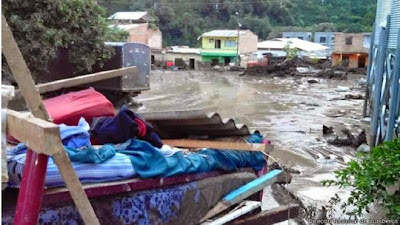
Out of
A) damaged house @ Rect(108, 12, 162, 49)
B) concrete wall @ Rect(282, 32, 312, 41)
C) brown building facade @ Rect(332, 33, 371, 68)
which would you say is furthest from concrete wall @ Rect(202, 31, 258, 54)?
brown building facade @ Rect(332, 33, 371, 68)

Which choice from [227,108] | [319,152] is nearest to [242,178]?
[319,152]

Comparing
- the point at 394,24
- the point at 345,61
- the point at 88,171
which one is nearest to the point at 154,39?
the point at 345,61

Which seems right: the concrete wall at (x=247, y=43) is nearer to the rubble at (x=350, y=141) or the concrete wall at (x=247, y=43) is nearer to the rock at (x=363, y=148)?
the rubble at (x=350, y=141)

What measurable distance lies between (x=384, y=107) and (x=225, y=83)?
1058 inches

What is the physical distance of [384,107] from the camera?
849 cm

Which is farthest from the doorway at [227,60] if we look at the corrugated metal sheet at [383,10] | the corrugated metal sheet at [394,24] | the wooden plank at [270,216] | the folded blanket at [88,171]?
the folded blanket at [88,171]

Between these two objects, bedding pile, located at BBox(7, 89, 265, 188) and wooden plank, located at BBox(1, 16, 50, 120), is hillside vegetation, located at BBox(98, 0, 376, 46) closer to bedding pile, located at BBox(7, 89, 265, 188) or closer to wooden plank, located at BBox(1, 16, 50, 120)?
bedding pile, located at BBox(7, 89, 265, 188)

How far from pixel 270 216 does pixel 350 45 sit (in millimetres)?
41944

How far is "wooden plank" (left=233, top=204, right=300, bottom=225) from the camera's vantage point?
427 centimetres

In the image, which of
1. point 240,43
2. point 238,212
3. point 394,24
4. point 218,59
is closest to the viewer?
point 238,212

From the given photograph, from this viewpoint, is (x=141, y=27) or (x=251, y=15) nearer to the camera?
(x=141, y=27)

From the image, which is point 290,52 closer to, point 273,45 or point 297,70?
point 273,45

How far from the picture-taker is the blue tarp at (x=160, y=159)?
3.43 metres

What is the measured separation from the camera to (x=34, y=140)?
1749 mm
